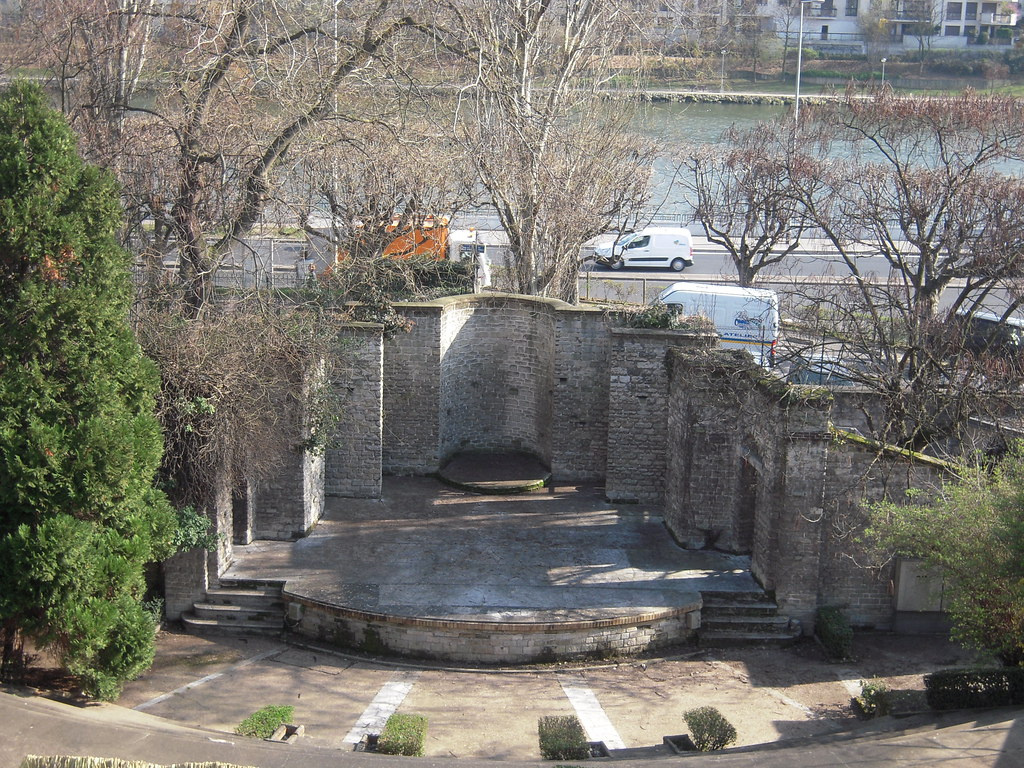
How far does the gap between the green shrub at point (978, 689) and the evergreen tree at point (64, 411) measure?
9.00m

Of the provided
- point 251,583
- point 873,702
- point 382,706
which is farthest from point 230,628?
point 873,702

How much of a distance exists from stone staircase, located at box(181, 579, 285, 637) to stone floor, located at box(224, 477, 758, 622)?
29 cm

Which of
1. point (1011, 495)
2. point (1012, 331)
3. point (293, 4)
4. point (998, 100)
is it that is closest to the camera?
point (1011, 495)

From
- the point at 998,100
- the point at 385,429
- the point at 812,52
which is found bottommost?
Result: the point at 385,429

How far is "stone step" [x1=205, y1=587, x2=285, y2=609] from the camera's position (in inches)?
581

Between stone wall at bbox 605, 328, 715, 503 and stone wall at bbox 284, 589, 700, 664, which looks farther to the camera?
stone wall at bbox 605, 328, 715, 503

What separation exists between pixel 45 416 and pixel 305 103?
262 inches

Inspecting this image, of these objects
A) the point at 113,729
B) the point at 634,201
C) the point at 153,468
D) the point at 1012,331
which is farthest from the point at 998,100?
the point at 113,729

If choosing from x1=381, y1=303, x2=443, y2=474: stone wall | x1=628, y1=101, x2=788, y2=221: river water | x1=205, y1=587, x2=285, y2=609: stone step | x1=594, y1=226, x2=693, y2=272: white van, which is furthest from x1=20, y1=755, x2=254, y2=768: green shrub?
x1=628, y1=101, x2=788, y2=221: river water

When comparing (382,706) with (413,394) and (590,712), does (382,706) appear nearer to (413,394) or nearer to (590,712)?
(590,712)

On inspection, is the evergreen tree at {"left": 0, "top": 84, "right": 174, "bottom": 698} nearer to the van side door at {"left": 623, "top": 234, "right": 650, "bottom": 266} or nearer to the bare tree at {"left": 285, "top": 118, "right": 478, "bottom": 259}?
the bare tree at {"left": 285, "top": 118, "right": 478, "bottom": 259}

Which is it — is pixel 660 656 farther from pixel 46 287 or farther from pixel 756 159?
pixel 756 159

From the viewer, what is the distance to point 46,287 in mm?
11078

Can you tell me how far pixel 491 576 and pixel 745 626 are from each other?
355 centimetres
